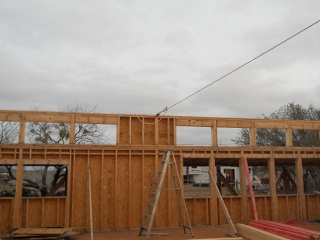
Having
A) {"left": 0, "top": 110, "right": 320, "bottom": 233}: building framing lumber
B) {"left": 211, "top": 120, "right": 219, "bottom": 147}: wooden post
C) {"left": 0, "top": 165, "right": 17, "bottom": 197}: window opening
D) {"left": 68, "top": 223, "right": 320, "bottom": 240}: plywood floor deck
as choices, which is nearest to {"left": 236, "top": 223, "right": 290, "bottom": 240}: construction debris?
{"left": 68, "top": 223, "right": 320, "bottom": 240}: plywood floor deck

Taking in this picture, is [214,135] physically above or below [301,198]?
above

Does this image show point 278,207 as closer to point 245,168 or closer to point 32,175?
point 245,168

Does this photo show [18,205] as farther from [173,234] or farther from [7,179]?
[7,179]

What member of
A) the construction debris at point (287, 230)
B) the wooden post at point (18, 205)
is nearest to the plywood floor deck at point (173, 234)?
the construction debris at point (287, 230)

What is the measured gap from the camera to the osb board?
11562 mm

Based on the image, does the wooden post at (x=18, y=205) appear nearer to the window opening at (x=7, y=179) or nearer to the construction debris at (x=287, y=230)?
the window opening at (x=7, y=179)

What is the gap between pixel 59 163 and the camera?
12.3m

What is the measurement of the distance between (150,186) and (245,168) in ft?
13.9

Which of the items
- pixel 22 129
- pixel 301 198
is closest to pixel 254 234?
pixel 301 198

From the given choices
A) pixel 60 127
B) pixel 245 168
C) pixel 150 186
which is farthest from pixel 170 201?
pixel 60 127

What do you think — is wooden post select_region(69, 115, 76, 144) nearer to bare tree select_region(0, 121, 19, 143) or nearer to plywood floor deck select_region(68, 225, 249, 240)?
plywood floor deck select_region(68, 225, 249, 240)

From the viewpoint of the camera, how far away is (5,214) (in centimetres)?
1164

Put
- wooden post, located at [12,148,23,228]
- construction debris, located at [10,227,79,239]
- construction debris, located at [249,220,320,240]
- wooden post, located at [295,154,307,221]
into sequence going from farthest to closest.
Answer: wooden post, located at [295,154,307,221], wooden post, located at [12,148,23,228], construction debris, located at [10,227,79,239], construction debris, located at [249,220,320,240]

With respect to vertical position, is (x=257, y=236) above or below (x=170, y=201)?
below
